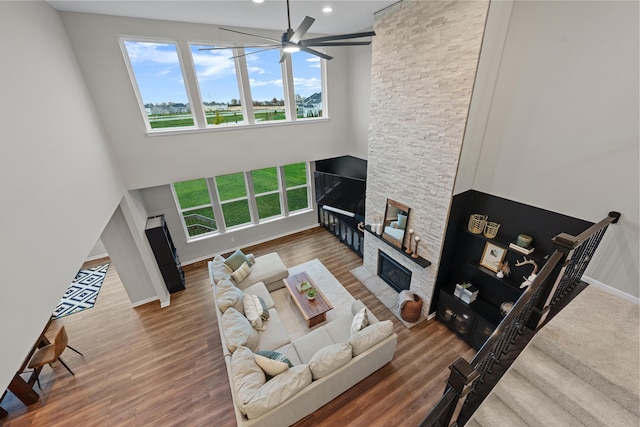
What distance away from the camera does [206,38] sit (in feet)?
15.8

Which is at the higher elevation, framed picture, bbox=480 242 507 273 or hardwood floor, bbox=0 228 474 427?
framed picture, bbox=480 242 507 273

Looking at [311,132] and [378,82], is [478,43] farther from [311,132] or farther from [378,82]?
[311,132]

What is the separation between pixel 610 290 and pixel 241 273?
5.60 m

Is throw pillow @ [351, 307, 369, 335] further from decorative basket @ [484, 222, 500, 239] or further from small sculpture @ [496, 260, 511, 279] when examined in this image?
decorative basket @ [484, 222, 500, 239]

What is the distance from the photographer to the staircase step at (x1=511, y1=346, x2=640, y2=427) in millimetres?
1897

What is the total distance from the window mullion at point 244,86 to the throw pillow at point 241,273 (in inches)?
132

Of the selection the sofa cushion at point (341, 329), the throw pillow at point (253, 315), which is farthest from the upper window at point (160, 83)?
the sofa cushion at point (341, 329)

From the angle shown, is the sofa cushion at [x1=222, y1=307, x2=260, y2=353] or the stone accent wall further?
the sofa cushion at [x1=222, y1=307, x2=260, y2=353]

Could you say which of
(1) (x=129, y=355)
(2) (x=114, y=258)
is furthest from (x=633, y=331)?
(2) (x=114, y=258)

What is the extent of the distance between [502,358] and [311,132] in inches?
229

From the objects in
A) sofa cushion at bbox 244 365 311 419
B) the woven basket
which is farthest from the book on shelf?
sofa cushion at bbox 244 365 311 419

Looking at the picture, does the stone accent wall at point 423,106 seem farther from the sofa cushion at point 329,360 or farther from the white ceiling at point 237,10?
the sofa cushion at point 329,360

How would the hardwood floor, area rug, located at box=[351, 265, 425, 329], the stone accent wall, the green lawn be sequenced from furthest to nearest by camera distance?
1. the green lawn
2. area rug, located at box=[351, 265, 425, 329]
3. the hardwood floor
4. the stone accent wall

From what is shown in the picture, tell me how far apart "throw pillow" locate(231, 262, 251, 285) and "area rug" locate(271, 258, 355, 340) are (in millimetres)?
758
